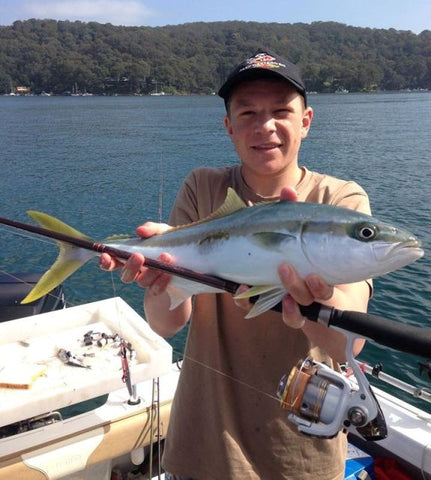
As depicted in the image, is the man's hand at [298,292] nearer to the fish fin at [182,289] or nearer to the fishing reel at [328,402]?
the fishing reel at [328,402]

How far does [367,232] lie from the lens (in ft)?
8.57

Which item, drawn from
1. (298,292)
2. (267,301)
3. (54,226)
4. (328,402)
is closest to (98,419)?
(54,226)

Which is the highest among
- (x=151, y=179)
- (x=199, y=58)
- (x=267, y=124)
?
(x=199, y=58)

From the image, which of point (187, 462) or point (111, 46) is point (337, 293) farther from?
point (111, 46)

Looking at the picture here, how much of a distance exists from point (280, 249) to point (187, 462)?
4.90 feet

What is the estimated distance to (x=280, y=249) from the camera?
2789 millimetres

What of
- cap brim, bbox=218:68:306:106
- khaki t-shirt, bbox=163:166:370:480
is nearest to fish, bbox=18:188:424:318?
khaki t-shirt, bbox=163:166:370:480

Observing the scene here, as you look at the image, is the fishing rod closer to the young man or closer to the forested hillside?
the young man

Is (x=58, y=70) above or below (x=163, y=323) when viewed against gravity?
above

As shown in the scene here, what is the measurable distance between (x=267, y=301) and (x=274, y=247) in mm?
361

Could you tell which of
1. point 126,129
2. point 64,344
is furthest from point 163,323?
point 126,129

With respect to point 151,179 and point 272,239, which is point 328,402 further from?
point 151,179

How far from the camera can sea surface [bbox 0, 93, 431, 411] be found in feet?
44.5

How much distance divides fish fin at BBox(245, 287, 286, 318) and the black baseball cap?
1.35 meters
